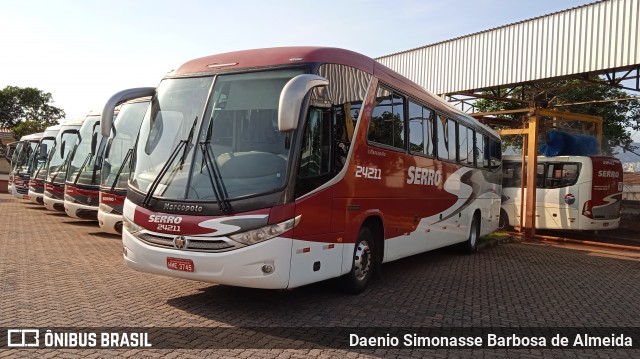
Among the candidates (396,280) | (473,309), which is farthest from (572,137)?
(473,309)

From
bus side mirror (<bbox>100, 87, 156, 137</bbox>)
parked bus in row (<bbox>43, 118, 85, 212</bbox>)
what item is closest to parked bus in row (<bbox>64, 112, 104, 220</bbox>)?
parked bus in row (<bbox>43, 118, 85, 212</bbox>)

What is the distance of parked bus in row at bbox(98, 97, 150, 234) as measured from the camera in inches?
435

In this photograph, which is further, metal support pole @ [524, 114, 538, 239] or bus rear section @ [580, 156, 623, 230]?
bus rear section @ [580, 156, 623, 230]

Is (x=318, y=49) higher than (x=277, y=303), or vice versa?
(x=318, y=49)

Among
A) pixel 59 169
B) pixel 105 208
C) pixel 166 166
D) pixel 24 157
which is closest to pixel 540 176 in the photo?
pixel 105 208

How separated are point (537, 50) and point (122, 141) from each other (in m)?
11.5

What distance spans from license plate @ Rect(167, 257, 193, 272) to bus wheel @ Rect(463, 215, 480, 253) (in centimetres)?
815

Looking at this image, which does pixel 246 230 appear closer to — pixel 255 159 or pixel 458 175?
pixel 255 159

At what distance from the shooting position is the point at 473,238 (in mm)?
12547

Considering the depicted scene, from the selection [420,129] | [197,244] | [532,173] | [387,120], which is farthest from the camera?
[532,173]

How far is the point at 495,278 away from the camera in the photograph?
9.26 m

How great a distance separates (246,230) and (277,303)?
1539mm

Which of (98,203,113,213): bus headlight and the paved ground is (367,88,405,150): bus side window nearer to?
the paved ground

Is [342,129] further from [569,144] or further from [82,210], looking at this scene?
[569,144]
